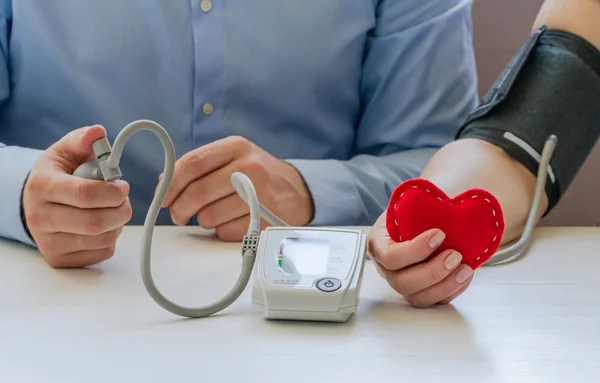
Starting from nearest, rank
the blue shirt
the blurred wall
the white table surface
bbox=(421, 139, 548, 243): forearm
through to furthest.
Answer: the white table surface, bbox=(421, 139, 548, 243): forearm, the blue shirt, the blurred wall

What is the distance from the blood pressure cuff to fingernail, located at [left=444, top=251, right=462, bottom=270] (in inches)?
11.1

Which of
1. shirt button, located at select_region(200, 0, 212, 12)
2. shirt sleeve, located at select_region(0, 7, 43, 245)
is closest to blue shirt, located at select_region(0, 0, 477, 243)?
shirt button, located at select_region(200, 0, 212, 12)

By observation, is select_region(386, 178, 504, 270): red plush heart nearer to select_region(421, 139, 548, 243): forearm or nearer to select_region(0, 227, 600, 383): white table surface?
select_region(0, 227, 600, 383): white table surface

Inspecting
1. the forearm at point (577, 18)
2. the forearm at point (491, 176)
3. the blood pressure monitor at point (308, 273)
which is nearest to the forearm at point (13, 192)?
the blood pressure monitor at point (308, 273)

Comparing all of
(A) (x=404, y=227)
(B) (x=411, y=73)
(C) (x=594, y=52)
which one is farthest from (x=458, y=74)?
(A) (x=404, y=227)

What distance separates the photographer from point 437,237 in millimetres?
533

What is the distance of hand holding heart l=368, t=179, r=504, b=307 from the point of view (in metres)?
0.54

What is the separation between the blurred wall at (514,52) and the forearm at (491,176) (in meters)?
0.56

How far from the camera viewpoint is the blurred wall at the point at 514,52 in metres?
1.30

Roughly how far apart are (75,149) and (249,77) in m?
0.43

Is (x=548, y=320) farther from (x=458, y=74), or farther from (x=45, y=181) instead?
(x=458, y=74)

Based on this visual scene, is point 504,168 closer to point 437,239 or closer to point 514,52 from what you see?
point 437,239

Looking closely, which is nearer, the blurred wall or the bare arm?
the bare arm

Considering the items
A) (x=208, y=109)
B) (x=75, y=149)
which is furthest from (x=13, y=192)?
(x=208, y=109)
